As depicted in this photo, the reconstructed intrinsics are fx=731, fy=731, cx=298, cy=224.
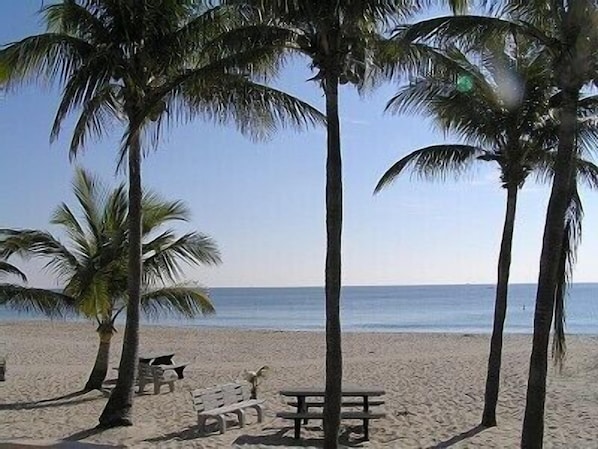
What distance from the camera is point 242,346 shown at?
30.8m

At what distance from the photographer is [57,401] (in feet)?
43.3

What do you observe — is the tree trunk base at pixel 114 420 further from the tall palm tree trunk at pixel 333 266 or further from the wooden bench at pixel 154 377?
the wooden bench at pixel 154 377

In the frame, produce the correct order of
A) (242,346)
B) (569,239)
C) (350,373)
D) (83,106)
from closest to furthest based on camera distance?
(569,239) < (83,106) < (350,373) < (242,346)

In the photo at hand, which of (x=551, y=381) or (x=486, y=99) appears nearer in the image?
(x=486, y=99)

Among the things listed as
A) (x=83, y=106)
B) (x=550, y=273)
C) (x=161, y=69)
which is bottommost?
(x=550, y=273)

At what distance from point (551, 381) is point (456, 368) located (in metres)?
3.93

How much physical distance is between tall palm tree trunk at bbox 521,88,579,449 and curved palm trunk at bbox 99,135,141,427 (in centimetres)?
539

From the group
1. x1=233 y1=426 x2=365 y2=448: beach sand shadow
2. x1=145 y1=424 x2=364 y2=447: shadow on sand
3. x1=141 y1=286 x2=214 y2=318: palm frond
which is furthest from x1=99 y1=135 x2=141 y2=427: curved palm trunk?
x1=141 y1=286 x2=214 y2=318: palm frond

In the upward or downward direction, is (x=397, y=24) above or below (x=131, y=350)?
above

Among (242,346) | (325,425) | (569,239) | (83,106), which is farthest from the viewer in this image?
(242,346)

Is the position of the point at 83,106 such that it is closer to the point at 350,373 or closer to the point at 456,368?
the point at 350,373

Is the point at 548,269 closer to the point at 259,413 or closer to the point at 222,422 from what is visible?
the point at 222,422

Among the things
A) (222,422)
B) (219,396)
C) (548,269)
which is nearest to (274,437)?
(222,422)

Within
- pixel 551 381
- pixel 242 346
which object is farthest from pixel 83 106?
pixel 242 346
